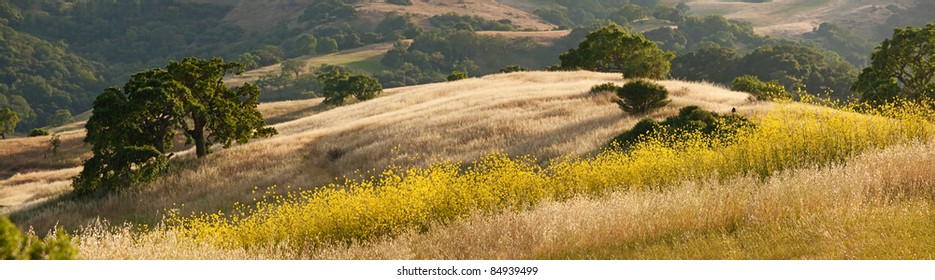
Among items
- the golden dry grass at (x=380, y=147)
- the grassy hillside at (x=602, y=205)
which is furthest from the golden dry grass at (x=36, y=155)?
the grassy hillside at (x=602, y=205)

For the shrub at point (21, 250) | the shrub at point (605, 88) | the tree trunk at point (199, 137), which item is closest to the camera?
the shrub at point (21, 250)

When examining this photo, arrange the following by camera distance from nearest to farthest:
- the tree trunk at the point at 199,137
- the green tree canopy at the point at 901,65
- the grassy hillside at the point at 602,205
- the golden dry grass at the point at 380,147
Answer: the grassy hillside at the point at 602,205
the golden dry grass at the point at 380,147
the tree trunk at the point at 199,137
the green tree canopy at the point at 901,65

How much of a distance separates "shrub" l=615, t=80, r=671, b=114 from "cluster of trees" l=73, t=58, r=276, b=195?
53.0 feet

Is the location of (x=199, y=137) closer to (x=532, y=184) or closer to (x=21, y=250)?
(x=532, y=184)

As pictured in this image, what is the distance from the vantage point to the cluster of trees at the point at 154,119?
2498 centimetres

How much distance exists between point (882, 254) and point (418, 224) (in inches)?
276

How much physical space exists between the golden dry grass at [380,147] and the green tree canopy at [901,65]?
9.28 meters

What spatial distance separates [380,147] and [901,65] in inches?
1128

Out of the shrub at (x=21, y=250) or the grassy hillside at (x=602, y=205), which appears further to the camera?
the grassy hillside at (x=602, y=205)

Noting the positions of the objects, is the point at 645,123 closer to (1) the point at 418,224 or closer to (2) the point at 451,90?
(1) the point at 418,224

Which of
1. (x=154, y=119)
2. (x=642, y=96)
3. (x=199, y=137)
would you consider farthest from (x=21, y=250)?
(x=199, y=137)

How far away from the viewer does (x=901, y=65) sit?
34.6 m

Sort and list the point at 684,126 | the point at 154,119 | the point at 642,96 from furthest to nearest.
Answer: the point at 154,119 < the point at 642,96 < the point at 684,126

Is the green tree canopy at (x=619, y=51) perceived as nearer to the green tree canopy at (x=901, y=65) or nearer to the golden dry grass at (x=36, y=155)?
the green tree canopy at (x=901, y=65)
